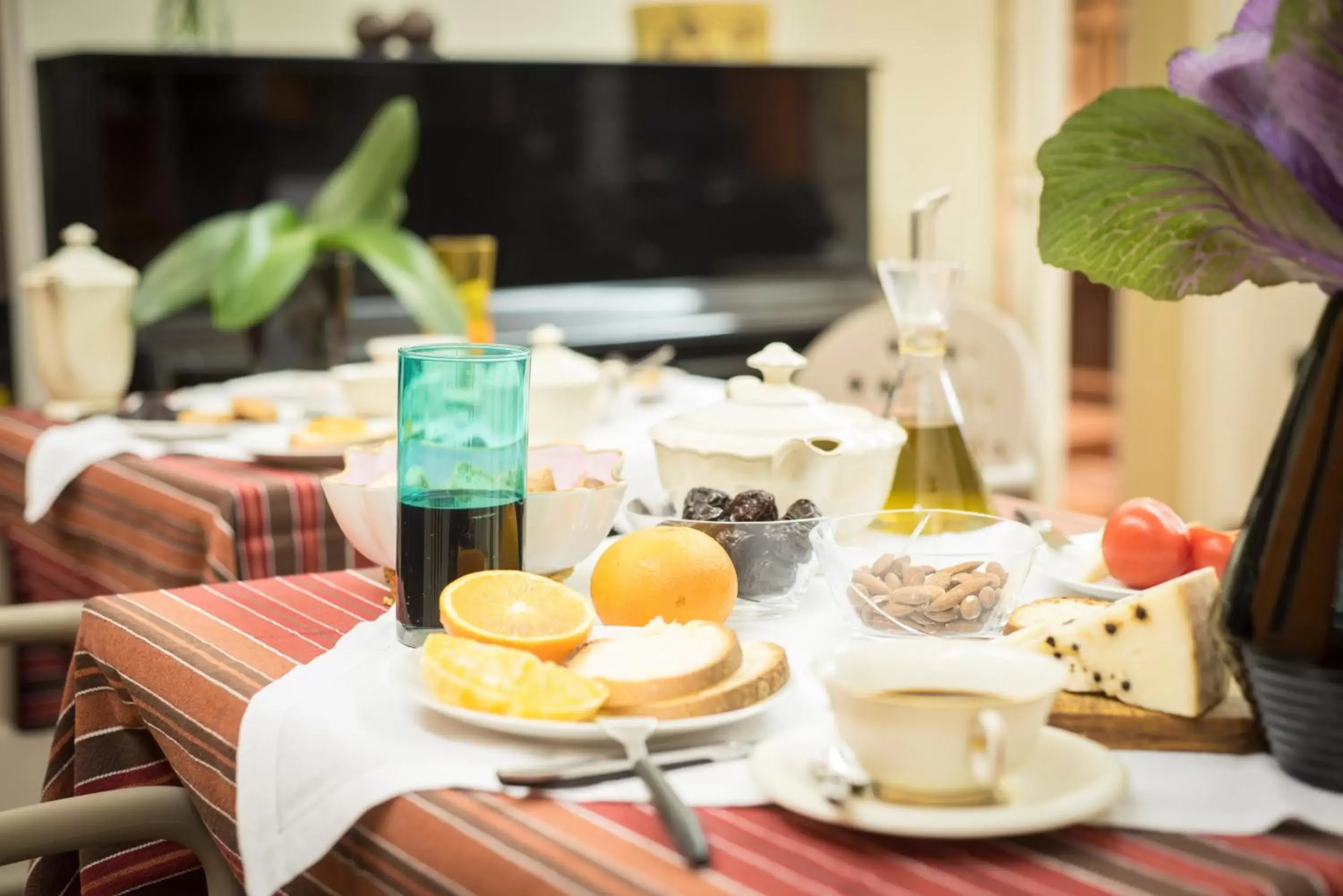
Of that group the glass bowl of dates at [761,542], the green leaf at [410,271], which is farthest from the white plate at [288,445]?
the glass bowl of dates at [761,542]

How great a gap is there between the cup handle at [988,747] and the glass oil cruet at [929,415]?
2.02 ft

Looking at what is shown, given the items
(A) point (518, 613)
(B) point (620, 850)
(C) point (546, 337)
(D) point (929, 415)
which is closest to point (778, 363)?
(D) point (929, 415)

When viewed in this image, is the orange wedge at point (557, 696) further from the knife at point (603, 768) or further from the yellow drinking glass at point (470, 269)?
the yellow drinking glass at point (470, 269)

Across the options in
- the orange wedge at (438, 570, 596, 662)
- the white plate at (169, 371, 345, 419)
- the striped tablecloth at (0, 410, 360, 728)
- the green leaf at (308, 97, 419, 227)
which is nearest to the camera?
the orange wedge at (438, 570, 596, 662)

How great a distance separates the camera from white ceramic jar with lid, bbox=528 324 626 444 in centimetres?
188

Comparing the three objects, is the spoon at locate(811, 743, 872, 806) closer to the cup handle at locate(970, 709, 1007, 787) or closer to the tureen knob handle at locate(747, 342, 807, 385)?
the cup handle at locate(970, 709, 1007, 787)

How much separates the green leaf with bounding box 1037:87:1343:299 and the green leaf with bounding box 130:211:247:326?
68.1 inches

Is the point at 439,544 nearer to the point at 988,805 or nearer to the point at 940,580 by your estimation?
the point at 940,580

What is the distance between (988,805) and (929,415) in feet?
2.09

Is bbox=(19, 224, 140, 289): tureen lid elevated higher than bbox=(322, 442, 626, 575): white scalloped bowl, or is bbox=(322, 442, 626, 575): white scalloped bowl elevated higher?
bbox=(19, 224, 140, 289): tureen lid

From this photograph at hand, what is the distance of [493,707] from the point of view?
84 centimetres

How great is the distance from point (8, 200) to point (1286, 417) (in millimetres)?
3588

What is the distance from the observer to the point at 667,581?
39.8 inches

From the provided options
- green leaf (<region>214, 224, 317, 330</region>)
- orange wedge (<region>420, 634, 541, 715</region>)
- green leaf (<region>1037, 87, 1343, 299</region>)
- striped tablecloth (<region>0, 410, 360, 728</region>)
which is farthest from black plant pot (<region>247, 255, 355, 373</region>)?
green leaf (<region>1037, 87, 1343, 299</region>)
